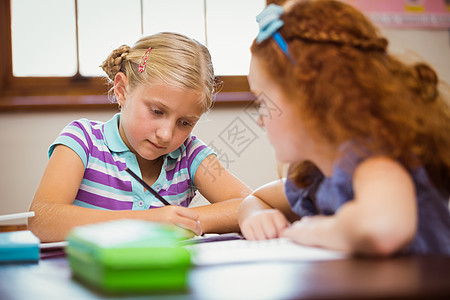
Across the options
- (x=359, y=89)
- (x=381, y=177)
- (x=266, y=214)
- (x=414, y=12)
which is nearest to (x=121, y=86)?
(x=266, y=214)

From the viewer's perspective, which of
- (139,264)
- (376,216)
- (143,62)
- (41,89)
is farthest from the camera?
(41,89)

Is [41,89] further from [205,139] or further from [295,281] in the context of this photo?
[295,281]

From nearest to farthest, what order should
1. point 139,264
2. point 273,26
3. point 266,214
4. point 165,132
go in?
1. point 139,264
2. point 273,26
3. point 266,214
4. point 165,132

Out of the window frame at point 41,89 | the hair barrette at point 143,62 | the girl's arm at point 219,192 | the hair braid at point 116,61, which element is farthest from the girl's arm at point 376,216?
the window frame at point 41,89

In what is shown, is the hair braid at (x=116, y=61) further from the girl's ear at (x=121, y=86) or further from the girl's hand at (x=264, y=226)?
the girl's hand at (x=264, y=226)

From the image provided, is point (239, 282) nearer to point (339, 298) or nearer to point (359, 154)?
point (339, 298)

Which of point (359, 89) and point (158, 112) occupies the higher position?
point (359, 89)

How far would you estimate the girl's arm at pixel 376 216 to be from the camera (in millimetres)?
475

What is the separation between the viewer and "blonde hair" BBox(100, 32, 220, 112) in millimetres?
1203

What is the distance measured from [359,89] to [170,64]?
67cm

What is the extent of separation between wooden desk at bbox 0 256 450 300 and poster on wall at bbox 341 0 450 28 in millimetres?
2173

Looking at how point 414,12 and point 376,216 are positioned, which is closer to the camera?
point 376,216

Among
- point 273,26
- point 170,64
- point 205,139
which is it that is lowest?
point 205,139

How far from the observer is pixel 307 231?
0.59 m
